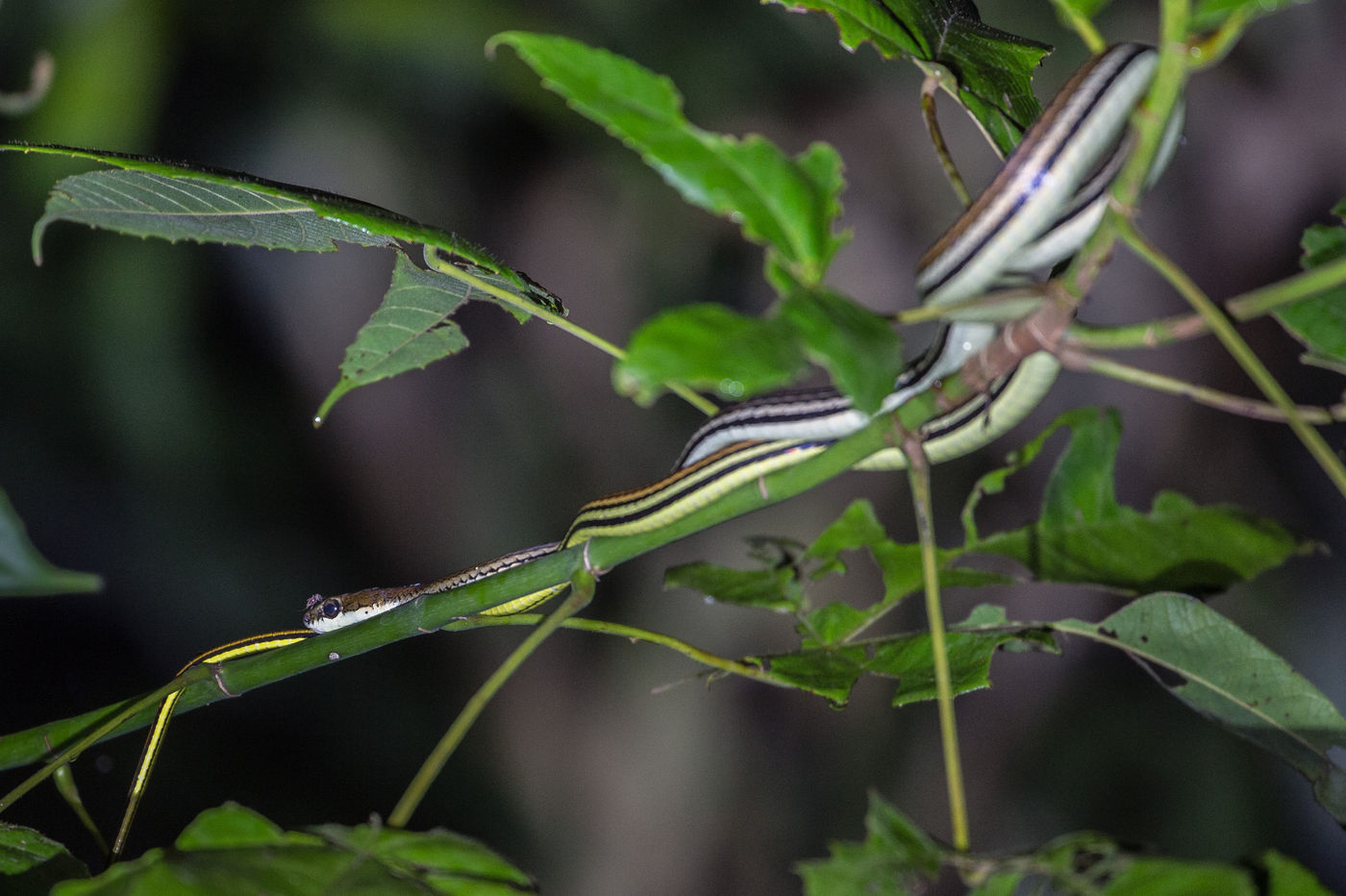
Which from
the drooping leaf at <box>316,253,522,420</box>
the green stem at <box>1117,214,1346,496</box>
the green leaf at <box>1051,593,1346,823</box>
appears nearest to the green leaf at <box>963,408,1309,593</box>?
the green leaf at <box>1051,593,1346,823</box>

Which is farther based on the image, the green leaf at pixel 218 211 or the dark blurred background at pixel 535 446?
the dark blurred background at pixel 535 446

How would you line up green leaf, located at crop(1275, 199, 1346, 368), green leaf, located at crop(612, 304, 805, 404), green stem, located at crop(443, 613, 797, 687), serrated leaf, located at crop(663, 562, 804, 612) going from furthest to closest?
serrated leaf, located at crop(663, 562, 804, 612) < green stem, located at crop(443, 613, 797, 687) < green leaf, located at crop(1275, 199, 1346, 368) < green leaf, located at crop(612, 304, 805, 404)

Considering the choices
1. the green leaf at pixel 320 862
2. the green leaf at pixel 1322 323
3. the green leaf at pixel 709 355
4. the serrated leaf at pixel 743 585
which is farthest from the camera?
the serrated leaf at pixel 743 585

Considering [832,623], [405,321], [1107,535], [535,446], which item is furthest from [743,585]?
[535,446]

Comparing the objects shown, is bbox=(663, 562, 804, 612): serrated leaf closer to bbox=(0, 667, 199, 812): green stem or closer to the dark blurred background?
bbox=(0, 667, 199, 812): green stem

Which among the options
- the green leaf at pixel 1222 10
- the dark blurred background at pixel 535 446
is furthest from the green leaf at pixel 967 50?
the dark blurred background at pixel 535 446

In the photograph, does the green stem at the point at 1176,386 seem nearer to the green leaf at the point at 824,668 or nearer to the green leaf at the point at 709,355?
the green leaf at the point at 709,355

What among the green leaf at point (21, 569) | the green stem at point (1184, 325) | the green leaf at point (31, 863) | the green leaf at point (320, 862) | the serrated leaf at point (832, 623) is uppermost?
the green stem at point (1184, 325)

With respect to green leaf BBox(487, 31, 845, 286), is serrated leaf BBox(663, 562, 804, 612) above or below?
below
